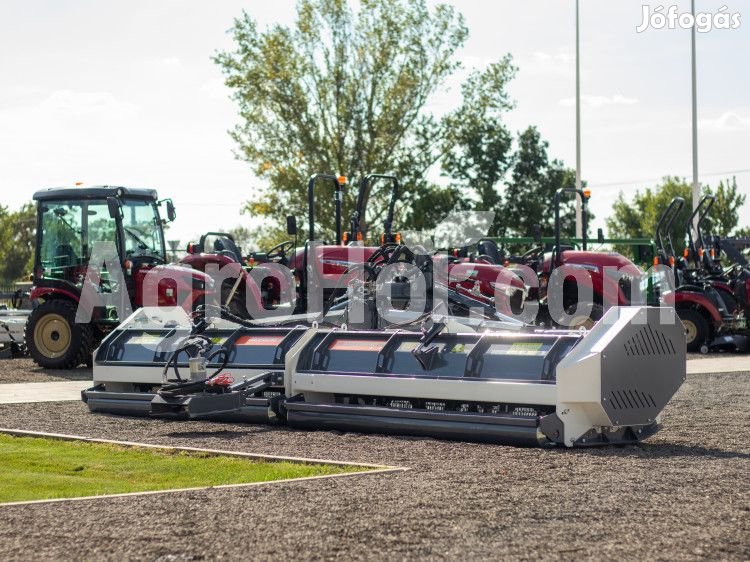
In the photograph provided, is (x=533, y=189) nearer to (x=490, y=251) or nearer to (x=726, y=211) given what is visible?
(x=726, y=211)

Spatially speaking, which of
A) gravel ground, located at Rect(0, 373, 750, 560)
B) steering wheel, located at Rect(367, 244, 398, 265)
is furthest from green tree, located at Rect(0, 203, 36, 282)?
gravel ground, located at Rect(0, 373, 750, 560)

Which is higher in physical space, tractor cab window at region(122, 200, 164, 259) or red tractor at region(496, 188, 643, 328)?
tractor cab window at region(122, 200, 164, 259)

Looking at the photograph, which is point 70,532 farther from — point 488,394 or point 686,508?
point 488,394

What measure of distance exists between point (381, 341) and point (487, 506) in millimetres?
4051

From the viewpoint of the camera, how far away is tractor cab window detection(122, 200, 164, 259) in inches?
707

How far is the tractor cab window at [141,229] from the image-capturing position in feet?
59.0

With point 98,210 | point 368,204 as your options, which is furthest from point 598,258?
point 368,204

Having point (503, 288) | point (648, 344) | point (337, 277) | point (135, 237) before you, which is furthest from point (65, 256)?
point (648, 344)

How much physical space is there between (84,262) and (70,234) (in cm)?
55

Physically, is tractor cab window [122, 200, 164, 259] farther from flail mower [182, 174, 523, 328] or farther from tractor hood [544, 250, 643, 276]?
tractor hood [544, 250, 643, 276]

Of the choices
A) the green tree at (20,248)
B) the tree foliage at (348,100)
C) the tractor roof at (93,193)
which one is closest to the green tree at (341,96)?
the tree foliage at (348,100)

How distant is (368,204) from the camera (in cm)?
3575

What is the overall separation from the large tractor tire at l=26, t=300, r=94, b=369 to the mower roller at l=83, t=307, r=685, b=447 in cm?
585

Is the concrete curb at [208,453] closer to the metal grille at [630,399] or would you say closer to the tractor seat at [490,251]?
the metal grille at [630,399]
